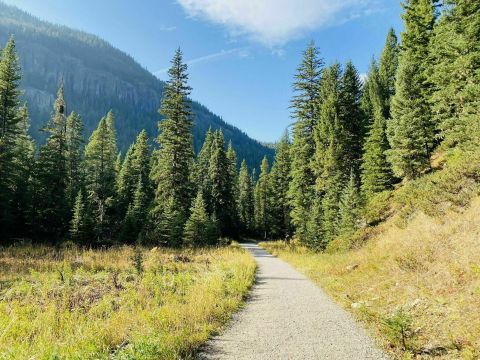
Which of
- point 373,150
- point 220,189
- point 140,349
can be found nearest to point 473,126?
point 373,150

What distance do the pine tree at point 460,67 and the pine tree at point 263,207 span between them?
4497 centimetres

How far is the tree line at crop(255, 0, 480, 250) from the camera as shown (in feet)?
69.3

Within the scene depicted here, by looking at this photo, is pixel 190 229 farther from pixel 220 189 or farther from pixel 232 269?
pixel 220 189

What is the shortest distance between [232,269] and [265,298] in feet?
15.9

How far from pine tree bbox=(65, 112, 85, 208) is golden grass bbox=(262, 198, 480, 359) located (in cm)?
3492

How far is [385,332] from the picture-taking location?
22.9ft

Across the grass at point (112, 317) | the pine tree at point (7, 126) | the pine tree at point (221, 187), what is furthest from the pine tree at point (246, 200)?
the grass at point (112, 317)

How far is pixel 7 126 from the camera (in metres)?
34.7

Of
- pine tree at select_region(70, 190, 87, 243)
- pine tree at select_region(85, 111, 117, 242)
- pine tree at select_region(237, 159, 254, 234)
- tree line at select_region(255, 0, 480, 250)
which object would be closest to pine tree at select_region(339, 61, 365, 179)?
tree line at select_region(255, 0, 480, 250)

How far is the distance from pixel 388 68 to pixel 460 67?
42.3m

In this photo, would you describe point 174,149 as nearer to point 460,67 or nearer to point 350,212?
point 350,212

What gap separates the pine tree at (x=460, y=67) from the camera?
19.7m

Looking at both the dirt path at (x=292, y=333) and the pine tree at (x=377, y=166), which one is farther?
the pine tree at (x=377, y=166)

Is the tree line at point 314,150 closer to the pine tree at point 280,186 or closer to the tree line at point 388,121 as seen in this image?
the tree line at point 388,121
